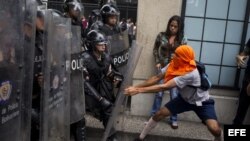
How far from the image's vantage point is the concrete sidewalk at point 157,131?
16.9 feet

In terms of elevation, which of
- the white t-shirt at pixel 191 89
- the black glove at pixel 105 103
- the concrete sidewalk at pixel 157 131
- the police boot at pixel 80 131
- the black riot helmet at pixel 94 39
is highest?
the black riot helmet at pixel 94 39

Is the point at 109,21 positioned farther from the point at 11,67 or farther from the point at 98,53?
the point at 11,67

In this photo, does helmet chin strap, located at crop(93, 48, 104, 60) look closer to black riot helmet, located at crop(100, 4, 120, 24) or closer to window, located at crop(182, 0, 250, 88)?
black riot helmet, located at crop(100, 4, 120, 24)

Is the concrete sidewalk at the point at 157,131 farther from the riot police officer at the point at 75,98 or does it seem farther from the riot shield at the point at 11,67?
the riot shield at the point at 11,67

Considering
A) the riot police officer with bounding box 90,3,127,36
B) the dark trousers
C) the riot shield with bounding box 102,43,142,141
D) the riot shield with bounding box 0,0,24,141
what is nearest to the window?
the dark trousers

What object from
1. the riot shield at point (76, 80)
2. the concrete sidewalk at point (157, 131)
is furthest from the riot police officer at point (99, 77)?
the concrete sidewalk at point (157, 131)

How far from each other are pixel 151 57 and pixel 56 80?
3.06 metres

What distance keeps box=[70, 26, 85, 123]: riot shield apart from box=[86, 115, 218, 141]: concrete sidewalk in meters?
1.21

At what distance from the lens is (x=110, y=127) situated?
4.12m

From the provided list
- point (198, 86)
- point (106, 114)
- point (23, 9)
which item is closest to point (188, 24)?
point (198, 86)

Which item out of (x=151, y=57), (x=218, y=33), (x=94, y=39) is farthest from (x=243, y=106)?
(x=94, y=39)

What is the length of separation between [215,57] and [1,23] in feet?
14.2

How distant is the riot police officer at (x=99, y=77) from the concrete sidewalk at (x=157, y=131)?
60 centimetres

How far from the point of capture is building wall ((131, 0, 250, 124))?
18.7 feet
